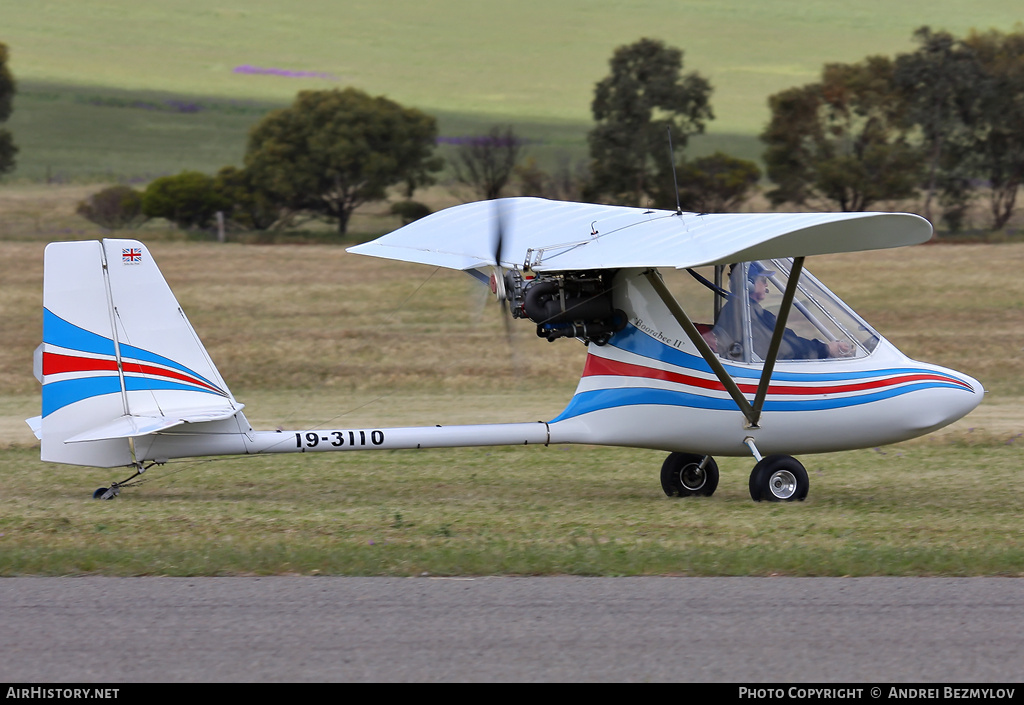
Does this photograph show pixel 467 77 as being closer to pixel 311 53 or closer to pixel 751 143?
pixel 311 53

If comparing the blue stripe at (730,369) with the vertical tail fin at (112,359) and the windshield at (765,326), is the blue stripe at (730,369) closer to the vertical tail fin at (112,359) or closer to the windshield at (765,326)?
the windshield at (765,326)

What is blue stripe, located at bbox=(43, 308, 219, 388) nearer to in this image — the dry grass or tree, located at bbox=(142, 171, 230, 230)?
the dry grass

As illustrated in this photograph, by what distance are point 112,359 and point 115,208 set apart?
188 feet

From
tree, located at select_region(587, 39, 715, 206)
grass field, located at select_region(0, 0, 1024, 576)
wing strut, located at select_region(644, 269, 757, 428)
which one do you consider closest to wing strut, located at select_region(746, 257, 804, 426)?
wing strut, located at select_region(644, 269, 757, 428)

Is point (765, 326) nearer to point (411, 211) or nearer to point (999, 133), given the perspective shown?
point (411, 211)

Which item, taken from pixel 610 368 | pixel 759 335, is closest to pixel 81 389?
pixel 610 368

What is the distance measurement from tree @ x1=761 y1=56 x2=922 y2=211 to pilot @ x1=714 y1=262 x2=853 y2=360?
49.4 m

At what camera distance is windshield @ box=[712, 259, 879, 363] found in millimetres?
10891

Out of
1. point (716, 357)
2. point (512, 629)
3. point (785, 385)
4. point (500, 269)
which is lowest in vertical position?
point (512, 629)

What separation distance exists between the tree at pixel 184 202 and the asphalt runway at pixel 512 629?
58181 mm

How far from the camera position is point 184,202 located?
64.2m

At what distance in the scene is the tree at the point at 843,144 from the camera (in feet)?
190

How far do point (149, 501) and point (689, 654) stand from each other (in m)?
A: 6.56
